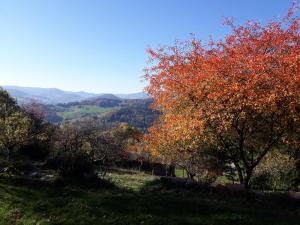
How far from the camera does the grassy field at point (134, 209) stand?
1995 centimetres

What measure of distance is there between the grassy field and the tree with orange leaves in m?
4.10

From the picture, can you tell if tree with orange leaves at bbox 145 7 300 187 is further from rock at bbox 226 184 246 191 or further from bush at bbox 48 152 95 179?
bush at bbox 48 152 95 179

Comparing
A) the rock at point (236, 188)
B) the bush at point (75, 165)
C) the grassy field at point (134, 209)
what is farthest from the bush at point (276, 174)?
the bush at point (75, 165)

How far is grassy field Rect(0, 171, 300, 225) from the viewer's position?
19953 millimetres

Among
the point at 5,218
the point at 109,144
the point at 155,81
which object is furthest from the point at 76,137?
the point at 5,218

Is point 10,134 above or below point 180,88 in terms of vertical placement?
below

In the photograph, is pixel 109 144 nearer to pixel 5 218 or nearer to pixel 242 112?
pixel 5 218

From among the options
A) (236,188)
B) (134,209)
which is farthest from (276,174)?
(134,209)

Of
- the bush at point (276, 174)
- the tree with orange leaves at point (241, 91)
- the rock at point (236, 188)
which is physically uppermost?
the tree with orange leaves at point (241, 91)

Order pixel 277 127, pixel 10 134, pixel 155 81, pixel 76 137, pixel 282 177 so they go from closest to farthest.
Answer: pixel 277 127 → pixel 155 81 → pixel 10 134 → pixel 76 137 → pixel 282 177

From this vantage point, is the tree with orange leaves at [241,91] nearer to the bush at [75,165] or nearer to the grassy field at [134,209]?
the grassy field at [134,209]

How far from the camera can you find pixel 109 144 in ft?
148

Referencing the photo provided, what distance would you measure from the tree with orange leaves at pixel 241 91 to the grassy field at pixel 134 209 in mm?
4104

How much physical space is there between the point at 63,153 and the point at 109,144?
413 inches
